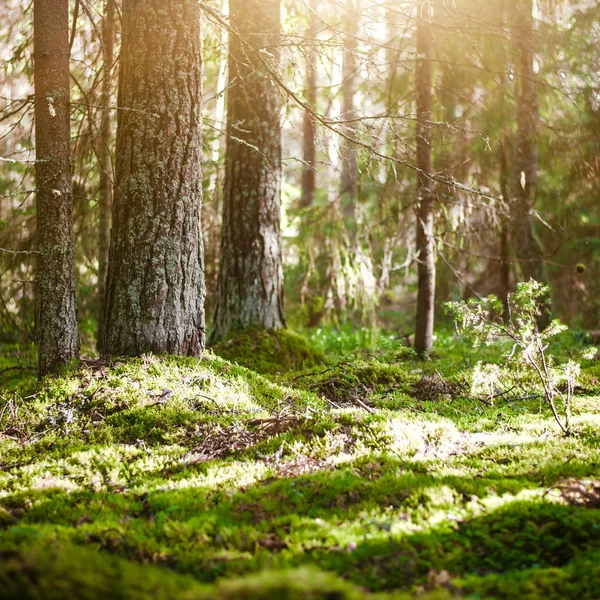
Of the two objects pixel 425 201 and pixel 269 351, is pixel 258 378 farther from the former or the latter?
pixel 425 201

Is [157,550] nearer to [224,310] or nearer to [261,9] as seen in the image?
[224,310]

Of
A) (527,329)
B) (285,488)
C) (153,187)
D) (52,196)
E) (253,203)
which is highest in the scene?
(253,203)

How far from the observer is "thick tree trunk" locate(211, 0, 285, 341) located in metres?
7.21

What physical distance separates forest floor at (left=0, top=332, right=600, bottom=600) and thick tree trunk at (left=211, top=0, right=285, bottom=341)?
183 cm

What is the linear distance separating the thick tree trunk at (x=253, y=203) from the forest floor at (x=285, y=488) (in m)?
1.83

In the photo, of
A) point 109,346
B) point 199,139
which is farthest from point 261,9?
point 109,346

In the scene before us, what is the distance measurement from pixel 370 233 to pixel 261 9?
4.01 meters

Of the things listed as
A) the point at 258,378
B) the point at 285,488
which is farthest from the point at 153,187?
the point at 285,488

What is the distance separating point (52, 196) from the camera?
4766mm

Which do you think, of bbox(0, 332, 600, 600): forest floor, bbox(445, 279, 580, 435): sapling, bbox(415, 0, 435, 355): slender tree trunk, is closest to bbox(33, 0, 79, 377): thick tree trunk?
bbox(0, 332, 600, 600): forest floor

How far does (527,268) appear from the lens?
1036cm

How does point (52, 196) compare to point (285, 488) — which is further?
point (52, 196)

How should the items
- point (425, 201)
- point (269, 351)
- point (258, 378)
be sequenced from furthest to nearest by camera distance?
point (425, 201) < point (269, 351) < point (258, 378)

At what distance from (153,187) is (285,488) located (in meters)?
3.24
